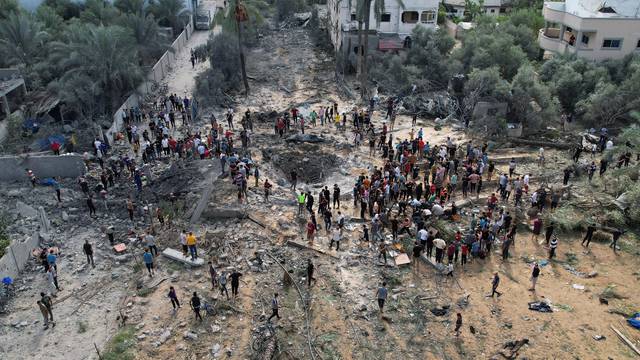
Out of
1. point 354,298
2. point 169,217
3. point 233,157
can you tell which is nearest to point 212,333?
point 354,298

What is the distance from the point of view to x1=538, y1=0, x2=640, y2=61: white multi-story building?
32.4 metres

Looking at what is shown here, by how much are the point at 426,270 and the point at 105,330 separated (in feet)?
Answer: 31.7

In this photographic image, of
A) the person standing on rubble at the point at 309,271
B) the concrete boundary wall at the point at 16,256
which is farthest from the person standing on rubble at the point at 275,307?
the concrete boundary wall at the point at 16,256

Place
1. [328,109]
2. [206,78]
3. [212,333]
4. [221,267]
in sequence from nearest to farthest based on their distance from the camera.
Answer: [212,333] < [221,267] < [328,109] < [206,78]

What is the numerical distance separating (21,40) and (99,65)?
22.8 feet

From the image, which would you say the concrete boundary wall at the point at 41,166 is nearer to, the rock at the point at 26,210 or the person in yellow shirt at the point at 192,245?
the rock at the point at 26,210

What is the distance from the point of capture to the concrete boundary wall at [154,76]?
2671 centimetres

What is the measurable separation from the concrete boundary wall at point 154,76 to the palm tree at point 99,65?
88 cm

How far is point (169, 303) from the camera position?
15.4 m

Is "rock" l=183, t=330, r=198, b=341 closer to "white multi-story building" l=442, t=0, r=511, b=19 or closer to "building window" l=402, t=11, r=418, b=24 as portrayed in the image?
"building window" l=402, t=11, r=418, b=24

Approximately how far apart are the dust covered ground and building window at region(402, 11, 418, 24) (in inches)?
778

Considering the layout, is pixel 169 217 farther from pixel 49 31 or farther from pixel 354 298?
pixel 49 31

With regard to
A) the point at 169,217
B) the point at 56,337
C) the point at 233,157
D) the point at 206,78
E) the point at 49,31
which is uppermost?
the point at 49,31

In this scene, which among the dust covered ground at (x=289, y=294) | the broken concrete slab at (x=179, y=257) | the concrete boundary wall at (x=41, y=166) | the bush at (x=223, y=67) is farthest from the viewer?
the bush at (x=223, y=67)
